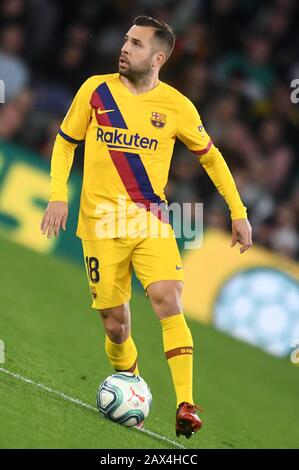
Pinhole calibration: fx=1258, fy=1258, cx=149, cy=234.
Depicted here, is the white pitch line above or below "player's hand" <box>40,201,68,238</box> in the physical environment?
below

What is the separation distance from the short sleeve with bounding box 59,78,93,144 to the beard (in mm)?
218

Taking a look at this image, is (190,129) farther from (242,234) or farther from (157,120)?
(242,234)

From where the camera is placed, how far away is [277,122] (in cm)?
1484

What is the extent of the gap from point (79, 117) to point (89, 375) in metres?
2.10

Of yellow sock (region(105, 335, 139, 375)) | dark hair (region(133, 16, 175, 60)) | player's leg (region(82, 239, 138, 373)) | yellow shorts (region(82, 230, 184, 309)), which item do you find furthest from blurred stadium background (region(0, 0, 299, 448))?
dark hair (region(133, 16, 175, 60))

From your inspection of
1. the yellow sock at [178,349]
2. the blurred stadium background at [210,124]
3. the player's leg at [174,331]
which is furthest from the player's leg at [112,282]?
the blurred stadium background at [210,124]

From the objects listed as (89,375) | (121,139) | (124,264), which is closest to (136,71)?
(121,139)

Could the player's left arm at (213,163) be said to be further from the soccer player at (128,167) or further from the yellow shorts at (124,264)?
the yellow shorts at (124,264)

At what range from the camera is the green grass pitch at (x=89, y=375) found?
21.0 ft

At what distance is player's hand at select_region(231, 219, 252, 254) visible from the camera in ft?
23.1

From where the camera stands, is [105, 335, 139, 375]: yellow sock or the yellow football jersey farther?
[105, 335, 139, 375]: yellow sock

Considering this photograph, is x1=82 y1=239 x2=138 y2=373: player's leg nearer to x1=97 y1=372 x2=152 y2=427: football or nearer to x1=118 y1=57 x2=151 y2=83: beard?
x1=97 y1=372 x2=152 y2=427: football

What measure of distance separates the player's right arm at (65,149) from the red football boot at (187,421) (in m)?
1.20
